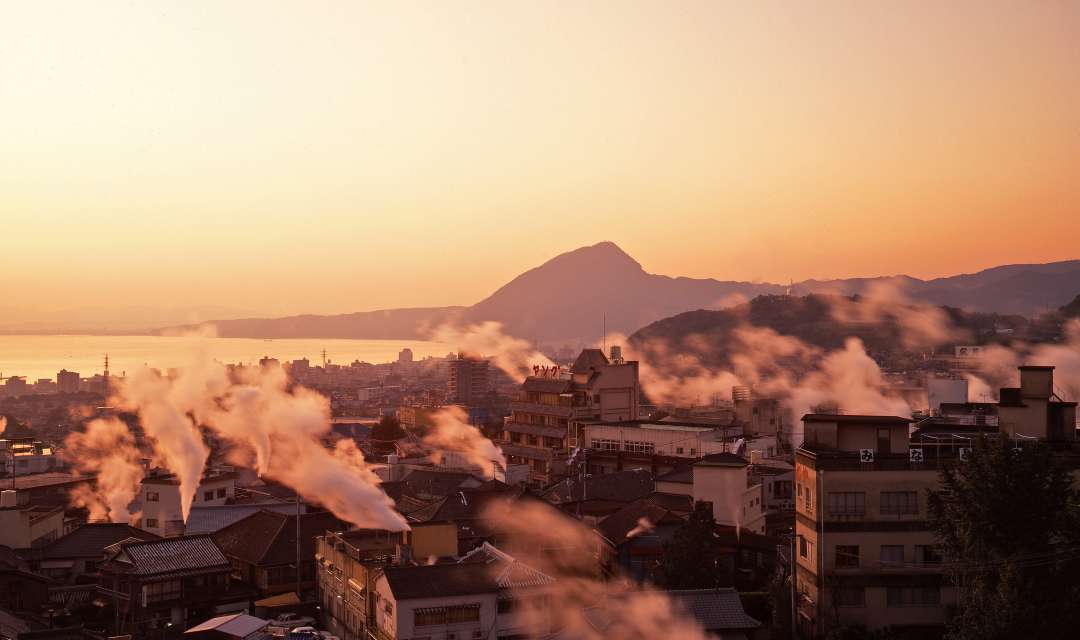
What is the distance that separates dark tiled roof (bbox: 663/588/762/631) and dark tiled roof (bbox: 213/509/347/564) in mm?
13995

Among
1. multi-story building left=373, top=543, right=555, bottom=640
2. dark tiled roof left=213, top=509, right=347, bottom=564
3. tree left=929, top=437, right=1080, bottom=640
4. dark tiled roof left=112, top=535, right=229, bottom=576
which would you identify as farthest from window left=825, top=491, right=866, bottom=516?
dark tiled roof left=112, top=535, right=229, bottom=576

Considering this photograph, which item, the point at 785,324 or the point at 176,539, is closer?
the point at 176,539

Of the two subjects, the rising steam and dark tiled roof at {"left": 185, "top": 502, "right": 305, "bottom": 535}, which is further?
dark tiled roof at {"left": 185, "top": 502, "right": 305, "bottom": 535}

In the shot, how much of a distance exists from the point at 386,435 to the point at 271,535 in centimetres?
4822

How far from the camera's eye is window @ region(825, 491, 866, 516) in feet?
93.9

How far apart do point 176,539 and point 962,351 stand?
114890mm

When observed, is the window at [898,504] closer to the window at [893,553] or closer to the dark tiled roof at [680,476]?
the window at [893,553]

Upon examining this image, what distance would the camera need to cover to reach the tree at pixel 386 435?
81.5 metres

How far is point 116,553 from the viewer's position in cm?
3341

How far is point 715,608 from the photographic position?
28141mm

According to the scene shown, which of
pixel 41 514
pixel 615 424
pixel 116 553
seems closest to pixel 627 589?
pixel 116 553

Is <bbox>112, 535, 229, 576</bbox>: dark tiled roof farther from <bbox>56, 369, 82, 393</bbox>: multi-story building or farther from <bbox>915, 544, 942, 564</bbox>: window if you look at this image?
<bbox>56, 369, 82, 393</bbox>: multi-story building

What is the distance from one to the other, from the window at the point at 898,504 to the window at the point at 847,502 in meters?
0.57

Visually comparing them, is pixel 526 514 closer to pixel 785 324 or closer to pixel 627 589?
pixel 627 589
